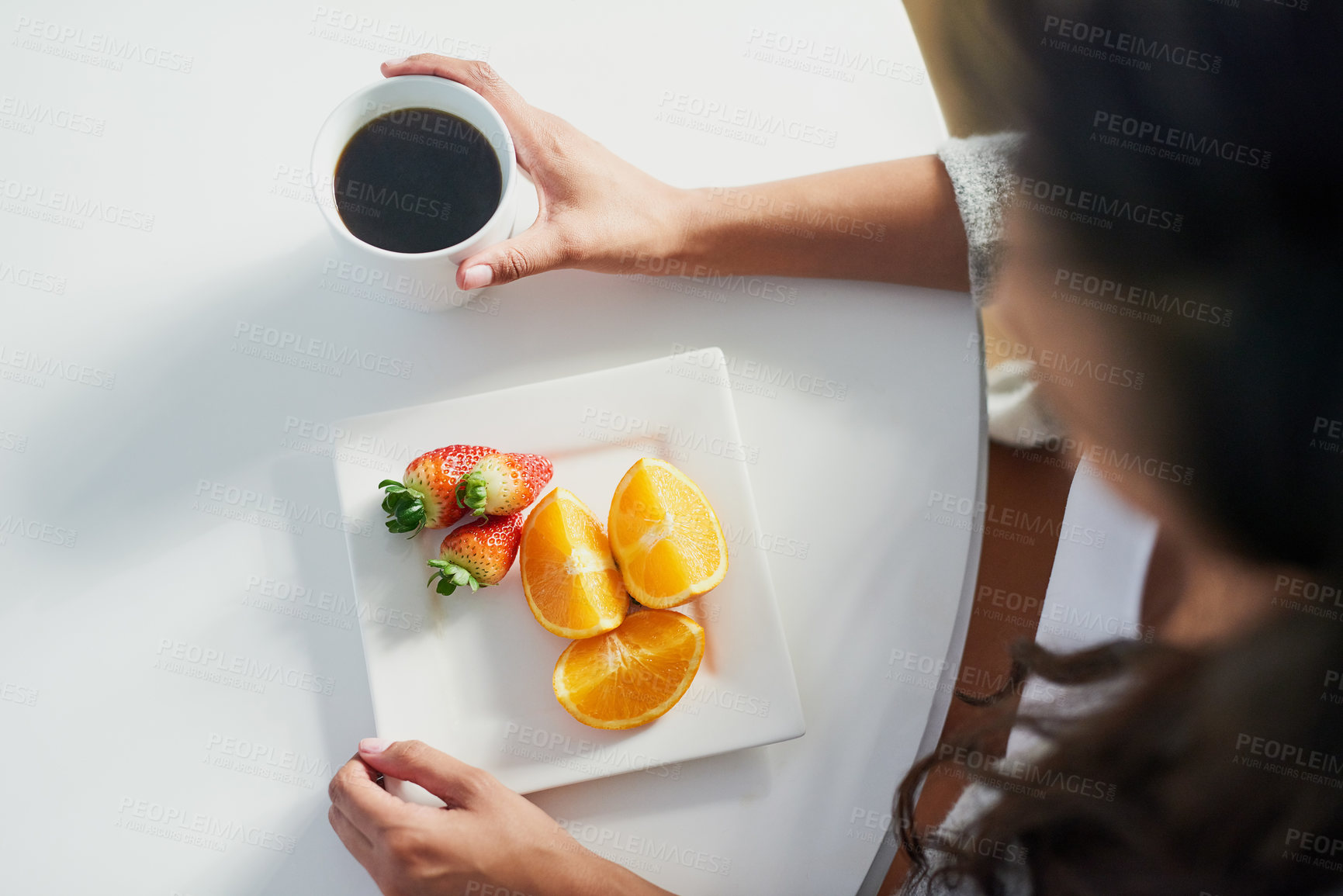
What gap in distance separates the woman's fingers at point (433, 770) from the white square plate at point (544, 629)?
0.06 feet

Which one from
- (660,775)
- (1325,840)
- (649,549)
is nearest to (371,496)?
(649,549)

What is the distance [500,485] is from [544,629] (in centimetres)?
16

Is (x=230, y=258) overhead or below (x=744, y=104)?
below

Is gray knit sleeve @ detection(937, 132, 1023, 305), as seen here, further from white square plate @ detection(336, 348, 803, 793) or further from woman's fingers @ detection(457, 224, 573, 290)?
woman's fingers @ detection(457, 224, 573, 290)

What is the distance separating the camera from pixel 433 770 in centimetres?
83

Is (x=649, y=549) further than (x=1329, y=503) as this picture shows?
Yes

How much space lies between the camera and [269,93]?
959 millimetres

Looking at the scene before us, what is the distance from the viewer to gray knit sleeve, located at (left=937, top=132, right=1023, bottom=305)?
89cm

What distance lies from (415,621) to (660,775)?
30 cm

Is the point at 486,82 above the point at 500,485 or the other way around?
above


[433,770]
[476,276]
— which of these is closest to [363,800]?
[433,770]

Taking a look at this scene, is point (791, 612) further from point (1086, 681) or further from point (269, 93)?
point (269, 93)

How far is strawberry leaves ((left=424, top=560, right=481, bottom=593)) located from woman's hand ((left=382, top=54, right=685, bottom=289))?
0.30 metres

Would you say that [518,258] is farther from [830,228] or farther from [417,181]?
[830,228]
